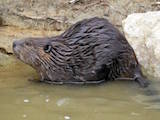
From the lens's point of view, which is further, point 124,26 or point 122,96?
point 124,26

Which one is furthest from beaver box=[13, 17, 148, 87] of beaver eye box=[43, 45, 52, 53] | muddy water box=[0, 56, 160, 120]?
muddy water box=[0, 56, 160, 120]

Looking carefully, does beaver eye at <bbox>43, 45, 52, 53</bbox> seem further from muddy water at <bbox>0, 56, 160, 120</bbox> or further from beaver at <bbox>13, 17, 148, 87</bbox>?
muddy water at <bbox>0, 56, 160, 120</bbox>

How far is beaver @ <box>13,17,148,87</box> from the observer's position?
491 centimetres

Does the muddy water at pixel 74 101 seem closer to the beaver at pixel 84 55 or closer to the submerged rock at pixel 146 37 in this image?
the beaver at pixel 84 55

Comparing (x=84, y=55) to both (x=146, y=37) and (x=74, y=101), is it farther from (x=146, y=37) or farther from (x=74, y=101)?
(x=146, y=37)

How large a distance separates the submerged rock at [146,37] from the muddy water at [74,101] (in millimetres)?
326

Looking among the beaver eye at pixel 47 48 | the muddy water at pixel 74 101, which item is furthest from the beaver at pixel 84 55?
the muddy water at pixel 74 101

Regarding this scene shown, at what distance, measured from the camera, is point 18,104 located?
14.4 ft

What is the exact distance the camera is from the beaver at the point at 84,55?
193 inches

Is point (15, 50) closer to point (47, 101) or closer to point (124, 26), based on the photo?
point (47, 101)

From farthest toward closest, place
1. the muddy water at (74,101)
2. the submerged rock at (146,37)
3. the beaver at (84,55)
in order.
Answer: the submerged rock at (146,37) < the beaver at (84,55) < the muddy water at (74,101)

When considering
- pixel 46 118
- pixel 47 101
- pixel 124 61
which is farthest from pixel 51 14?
pixel 46 118

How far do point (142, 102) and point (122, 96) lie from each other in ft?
0.81

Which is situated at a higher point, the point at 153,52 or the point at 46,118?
the point at 153,52
